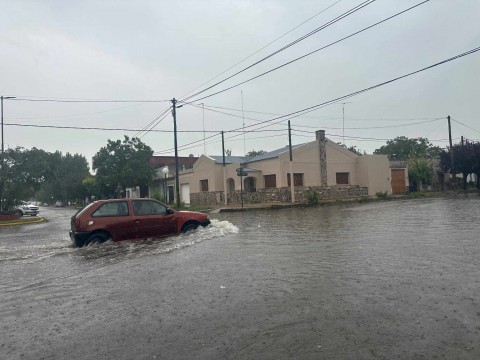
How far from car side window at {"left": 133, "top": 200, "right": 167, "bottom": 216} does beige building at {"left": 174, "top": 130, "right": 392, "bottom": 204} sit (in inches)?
870

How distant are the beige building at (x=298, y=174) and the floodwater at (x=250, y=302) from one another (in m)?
25.2

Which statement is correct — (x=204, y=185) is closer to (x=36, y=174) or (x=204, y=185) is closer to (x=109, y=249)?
(x=36, y=174)

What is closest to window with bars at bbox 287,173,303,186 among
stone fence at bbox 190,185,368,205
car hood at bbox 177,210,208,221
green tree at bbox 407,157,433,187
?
stone fence at bbox 190,185,368,205

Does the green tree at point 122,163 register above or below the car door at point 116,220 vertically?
above

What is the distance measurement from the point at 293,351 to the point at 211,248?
660 cm

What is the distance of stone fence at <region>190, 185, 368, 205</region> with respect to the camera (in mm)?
34188

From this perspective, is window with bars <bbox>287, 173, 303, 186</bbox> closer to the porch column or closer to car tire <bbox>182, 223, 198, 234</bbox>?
the porch column

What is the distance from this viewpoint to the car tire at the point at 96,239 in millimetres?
11258

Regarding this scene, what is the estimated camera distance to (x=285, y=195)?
34.2 metres

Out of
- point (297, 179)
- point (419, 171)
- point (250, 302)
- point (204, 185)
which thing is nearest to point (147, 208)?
point (250, 302)

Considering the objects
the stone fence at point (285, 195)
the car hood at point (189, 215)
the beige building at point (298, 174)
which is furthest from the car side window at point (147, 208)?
the beige building at point (298, 174)

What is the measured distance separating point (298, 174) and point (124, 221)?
26.0 m

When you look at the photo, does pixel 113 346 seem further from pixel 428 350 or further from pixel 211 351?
pixel 428 350

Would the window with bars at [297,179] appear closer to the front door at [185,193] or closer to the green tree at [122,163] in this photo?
the front door at [185,193]
